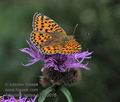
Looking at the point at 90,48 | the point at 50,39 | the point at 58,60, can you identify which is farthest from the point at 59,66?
the point at 90,48

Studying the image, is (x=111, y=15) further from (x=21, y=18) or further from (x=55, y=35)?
(x=55, y=35)

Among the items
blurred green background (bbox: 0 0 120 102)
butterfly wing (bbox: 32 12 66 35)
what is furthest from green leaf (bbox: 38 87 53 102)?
blurred green background (bbox: 0 0 120 102)

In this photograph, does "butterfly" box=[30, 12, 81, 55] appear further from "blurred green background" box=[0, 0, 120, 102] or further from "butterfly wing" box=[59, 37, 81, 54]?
"blurred green background" box=[0, 0, 120, 102]

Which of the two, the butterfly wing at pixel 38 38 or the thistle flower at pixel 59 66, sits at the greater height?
the butterfly wing at pixel 38 38

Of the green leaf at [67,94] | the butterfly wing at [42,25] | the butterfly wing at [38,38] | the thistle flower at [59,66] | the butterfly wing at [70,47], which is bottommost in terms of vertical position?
the green leaf at [67,94]

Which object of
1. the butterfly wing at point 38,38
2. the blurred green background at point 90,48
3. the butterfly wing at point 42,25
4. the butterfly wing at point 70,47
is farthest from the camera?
the blurred green background at point 90,48

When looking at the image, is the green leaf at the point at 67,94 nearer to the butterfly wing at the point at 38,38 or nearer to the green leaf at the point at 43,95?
the green leaf at the point at 43,95

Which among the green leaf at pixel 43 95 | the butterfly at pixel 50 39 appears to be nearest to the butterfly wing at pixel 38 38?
the butterfly at pixel 50 39
